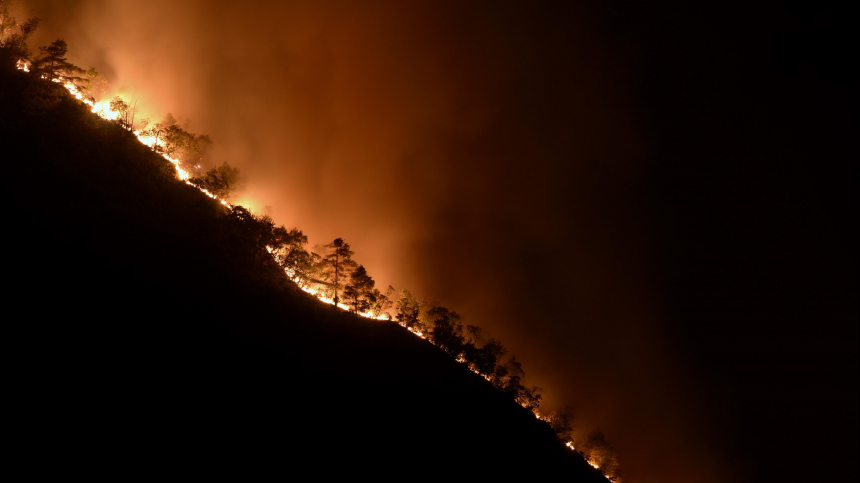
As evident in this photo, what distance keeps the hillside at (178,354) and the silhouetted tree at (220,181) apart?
3.96 meters

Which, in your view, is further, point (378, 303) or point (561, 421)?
point (561, 421)

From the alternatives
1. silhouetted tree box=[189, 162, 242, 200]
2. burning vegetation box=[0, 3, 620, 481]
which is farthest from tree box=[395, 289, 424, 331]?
silhouetted tree box=[189, 162, 242, 200]

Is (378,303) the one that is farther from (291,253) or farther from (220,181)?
(220,181)

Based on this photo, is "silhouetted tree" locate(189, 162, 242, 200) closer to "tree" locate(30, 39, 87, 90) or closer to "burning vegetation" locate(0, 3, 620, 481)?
"burning vegetation" locate(0, 3, 620, 481)

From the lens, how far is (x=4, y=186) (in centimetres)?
3359

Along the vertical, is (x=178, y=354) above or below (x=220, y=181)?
below

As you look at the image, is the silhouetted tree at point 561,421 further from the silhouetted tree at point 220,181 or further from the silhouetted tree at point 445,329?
the silhouetted tree at point 220,181

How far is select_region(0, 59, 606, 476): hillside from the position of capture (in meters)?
19.4

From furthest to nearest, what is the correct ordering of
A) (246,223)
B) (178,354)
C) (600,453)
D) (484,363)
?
(600,453), (484,363), (246,223), (178,354)

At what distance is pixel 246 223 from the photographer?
2176 inches

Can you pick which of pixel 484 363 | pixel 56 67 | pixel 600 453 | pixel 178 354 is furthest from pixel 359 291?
pixel 600 453

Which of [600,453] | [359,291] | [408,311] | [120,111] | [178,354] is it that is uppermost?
[120,111]

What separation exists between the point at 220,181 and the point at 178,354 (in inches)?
1771

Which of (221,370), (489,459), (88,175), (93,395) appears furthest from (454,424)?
(88,175)
